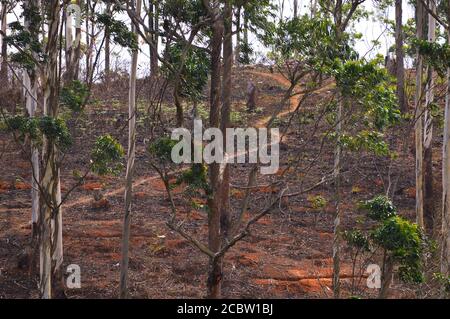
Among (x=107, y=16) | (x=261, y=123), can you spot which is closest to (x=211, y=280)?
(x=107, y=16)

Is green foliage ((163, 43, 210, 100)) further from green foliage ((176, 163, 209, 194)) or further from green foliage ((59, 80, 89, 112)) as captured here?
green foliage ((59, 80, 89, 112))

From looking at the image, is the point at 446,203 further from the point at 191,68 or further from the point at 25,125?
the point at 25,125

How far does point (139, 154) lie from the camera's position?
21.7 meters

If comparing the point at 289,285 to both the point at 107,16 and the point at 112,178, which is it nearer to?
the point at 107,16

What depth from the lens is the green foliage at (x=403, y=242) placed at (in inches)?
304

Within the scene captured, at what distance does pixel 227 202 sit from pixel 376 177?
6416 millimetres

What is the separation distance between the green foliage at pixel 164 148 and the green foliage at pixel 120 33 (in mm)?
2667

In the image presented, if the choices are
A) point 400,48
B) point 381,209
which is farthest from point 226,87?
point 400,48

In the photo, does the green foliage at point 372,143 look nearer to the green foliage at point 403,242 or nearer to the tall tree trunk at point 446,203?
the green foliage at point 403,242

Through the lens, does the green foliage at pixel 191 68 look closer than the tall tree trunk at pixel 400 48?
Yes

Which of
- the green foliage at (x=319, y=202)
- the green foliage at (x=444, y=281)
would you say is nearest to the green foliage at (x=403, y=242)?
the green foliage at (x=444, y=281)

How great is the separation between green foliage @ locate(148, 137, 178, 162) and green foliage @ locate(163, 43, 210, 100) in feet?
4.40

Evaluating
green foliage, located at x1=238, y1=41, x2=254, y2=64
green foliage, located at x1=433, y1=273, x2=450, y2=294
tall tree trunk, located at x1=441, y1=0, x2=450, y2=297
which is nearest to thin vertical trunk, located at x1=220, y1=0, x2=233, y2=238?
green foliage, located at x1=238, y1=41, x2=254, y2=64

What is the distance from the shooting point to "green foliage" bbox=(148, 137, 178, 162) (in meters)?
8.60
